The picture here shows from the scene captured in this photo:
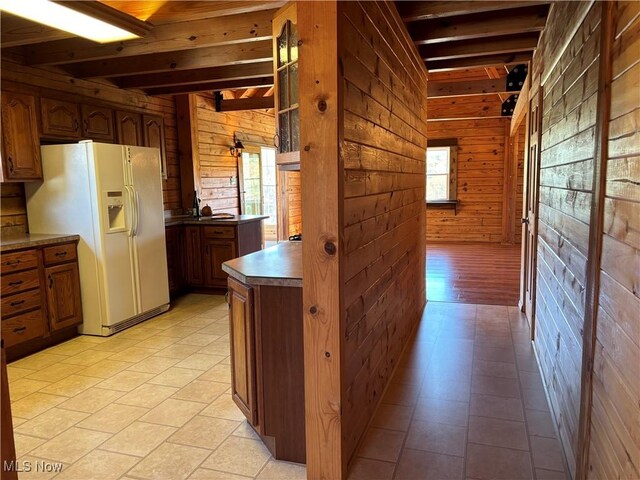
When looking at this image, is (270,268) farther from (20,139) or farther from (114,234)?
(20,139)

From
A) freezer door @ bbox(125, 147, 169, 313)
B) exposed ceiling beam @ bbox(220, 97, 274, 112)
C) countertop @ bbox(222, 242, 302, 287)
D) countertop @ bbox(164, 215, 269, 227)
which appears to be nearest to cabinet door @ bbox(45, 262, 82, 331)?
freezer door @ bbox(125, 147, 169, 313)

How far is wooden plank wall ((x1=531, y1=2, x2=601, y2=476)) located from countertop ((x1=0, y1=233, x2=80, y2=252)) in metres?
3.66

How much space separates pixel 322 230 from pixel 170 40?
2.72 metres

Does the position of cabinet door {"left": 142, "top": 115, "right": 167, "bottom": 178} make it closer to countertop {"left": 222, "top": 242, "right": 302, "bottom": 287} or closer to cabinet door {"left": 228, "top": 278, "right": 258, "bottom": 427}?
countertop {"left": 222, "top": 242, "right": 302, "bottom": 287}

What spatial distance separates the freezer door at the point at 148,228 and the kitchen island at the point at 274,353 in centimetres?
240

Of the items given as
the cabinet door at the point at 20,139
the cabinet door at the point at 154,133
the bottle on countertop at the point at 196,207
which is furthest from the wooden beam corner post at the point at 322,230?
the bottle on countertop at the point at 196,207

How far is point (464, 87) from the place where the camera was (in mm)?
5582

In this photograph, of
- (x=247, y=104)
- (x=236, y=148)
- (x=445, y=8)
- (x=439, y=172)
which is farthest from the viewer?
(x=439, y=172)

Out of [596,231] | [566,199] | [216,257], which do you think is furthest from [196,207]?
[596,231]

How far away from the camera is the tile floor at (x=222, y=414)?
204 centimetres

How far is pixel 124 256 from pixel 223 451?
2477 millimetres

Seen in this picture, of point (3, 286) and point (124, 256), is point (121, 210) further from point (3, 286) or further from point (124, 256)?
point (3, 286)

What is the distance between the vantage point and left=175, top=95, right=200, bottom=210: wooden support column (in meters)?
5.71
